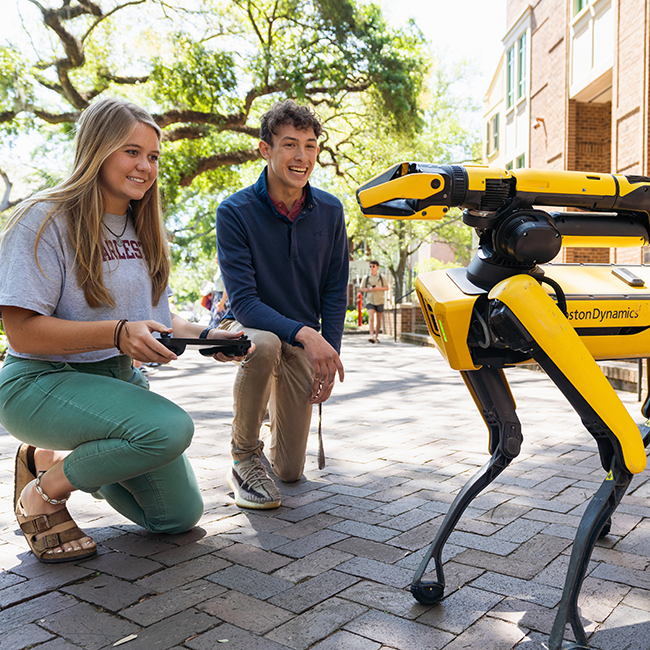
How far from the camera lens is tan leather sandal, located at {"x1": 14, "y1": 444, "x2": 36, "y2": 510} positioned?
9.26ft

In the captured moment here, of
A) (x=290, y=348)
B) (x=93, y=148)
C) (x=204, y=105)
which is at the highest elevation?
(x=204, y=105)

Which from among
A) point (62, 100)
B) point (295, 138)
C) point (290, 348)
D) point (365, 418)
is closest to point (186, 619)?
point (290, 348)

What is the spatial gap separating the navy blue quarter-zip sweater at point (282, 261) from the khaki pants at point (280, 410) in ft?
0.58

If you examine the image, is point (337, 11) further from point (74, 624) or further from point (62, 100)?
point (74, 624)

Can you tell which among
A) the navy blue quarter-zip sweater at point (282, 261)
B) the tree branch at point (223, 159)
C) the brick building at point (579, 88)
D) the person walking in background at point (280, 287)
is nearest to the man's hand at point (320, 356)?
the person walking in background at point (280, 287)

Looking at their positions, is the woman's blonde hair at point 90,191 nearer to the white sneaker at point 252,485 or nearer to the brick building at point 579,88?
the white sneaker at point 252,485

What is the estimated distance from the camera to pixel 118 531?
2.89 meters

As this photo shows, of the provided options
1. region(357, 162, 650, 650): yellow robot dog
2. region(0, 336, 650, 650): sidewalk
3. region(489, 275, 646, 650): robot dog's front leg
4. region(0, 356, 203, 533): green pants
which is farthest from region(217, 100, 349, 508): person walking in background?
region(489, 275, 646, 650): robot dog's front leg

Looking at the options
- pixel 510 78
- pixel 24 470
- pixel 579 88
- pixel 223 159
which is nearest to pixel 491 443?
pixel 24 470

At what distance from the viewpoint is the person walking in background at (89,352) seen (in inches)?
94.5

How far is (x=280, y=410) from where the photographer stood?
3.63 meters

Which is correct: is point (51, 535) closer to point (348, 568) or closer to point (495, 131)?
point (348, 568)

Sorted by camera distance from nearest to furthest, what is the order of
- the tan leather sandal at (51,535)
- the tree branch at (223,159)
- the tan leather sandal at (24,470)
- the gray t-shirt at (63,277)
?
1. the gray t-shirt at (63,277)
2. the tan leather sandal at (51,535)
3. the tan leather sandal at (24,470)
4. the tree branch at (223,159)

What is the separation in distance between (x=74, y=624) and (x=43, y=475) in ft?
2.47
